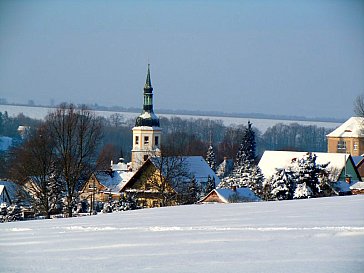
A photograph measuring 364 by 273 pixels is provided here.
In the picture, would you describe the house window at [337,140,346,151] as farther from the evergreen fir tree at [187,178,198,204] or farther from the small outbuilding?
the small outbuilding

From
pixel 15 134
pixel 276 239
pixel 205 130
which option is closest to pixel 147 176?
pixel 276 239

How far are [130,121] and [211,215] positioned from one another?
13853 centimetres

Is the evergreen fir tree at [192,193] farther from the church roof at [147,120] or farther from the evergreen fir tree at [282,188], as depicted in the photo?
the church roof at [147,120]

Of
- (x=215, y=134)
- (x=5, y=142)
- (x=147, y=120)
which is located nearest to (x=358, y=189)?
(x=147, y=120)

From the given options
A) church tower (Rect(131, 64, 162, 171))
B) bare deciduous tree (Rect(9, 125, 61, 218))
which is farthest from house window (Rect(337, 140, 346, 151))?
bare deciduous tree (Rect(9, 125, 61, 218))

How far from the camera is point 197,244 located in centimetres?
1012

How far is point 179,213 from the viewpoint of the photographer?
15.2 meters

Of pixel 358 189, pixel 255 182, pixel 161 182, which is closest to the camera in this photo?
pixel 358 189

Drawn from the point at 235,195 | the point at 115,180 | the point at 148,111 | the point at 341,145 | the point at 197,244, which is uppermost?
the point at 148,111

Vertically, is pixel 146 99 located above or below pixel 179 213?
above

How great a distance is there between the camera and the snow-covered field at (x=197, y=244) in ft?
28.5

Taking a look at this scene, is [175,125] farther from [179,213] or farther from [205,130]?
[179,213]

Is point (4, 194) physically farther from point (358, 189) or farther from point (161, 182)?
point (358, 189)

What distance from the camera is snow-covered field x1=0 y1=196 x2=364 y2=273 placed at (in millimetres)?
8680
